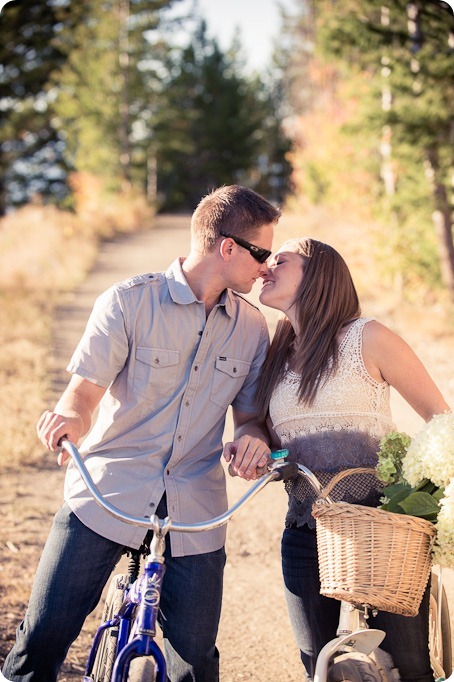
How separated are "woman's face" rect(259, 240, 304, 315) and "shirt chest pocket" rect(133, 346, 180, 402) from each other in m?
0.49

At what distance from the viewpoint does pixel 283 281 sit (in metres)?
3.52

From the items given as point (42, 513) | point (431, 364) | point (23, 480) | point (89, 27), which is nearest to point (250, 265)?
point (42, 513)

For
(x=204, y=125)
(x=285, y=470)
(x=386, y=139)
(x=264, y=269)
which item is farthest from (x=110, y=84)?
(x=285, y=470)

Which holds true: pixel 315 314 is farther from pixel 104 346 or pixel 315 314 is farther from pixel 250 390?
pixel 104 346

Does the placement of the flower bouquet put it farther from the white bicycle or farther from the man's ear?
the man's ear

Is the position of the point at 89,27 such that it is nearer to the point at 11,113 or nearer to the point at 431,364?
the point at 11,113

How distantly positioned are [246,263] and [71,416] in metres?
0.91

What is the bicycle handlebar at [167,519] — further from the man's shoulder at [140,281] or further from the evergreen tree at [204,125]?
the evergreen tree at [204,125]

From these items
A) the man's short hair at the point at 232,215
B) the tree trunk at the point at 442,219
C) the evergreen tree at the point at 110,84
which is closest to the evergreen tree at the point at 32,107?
the evergreen tree at the point at 110,84

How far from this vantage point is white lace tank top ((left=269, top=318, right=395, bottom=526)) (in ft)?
10.8

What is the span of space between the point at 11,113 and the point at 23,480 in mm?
35194

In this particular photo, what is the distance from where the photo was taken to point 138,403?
320 centimetres

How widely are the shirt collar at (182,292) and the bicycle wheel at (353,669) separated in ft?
4.32

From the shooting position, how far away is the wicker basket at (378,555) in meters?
2.62
